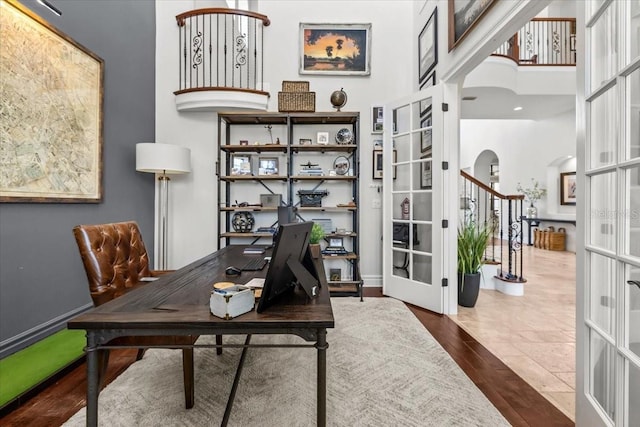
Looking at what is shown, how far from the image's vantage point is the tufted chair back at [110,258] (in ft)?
5.18

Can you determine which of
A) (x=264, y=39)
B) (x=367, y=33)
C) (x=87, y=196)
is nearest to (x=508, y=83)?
(x=367, y=33)

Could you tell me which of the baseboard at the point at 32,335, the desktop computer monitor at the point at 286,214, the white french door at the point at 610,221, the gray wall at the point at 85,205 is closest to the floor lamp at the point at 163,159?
the gray wall at the point at 85,205

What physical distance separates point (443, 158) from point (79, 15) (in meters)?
3.67

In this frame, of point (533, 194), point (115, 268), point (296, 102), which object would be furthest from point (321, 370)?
point (533, 194)

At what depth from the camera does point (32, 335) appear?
2246 millimetres

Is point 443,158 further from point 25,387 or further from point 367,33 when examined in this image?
point 25,387

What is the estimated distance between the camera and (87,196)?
2793mm

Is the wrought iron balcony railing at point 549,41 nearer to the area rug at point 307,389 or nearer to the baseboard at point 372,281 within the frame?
the baseboard at point 372,281

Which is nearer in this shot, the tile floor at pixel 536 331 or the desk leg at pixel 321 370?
the desk leg at pixel 321 370

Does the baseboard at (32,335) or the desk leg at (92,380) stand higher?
the desk leg at (92,380)

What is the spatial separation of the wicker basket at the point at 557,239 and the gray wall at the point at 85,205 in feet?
27.5

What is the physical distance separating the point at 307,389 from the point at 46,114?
2.85 meters

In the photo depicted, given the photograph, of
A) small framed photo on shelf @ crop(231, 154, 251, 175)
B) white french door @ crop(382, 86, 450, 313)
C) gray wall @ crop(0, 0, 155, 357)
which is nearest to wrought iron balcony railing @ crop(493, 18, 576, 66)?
white french door @ crop(382, 86, 450, 313)

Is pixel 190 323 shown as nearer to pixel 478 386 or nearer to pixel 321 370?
pixel 321 370
